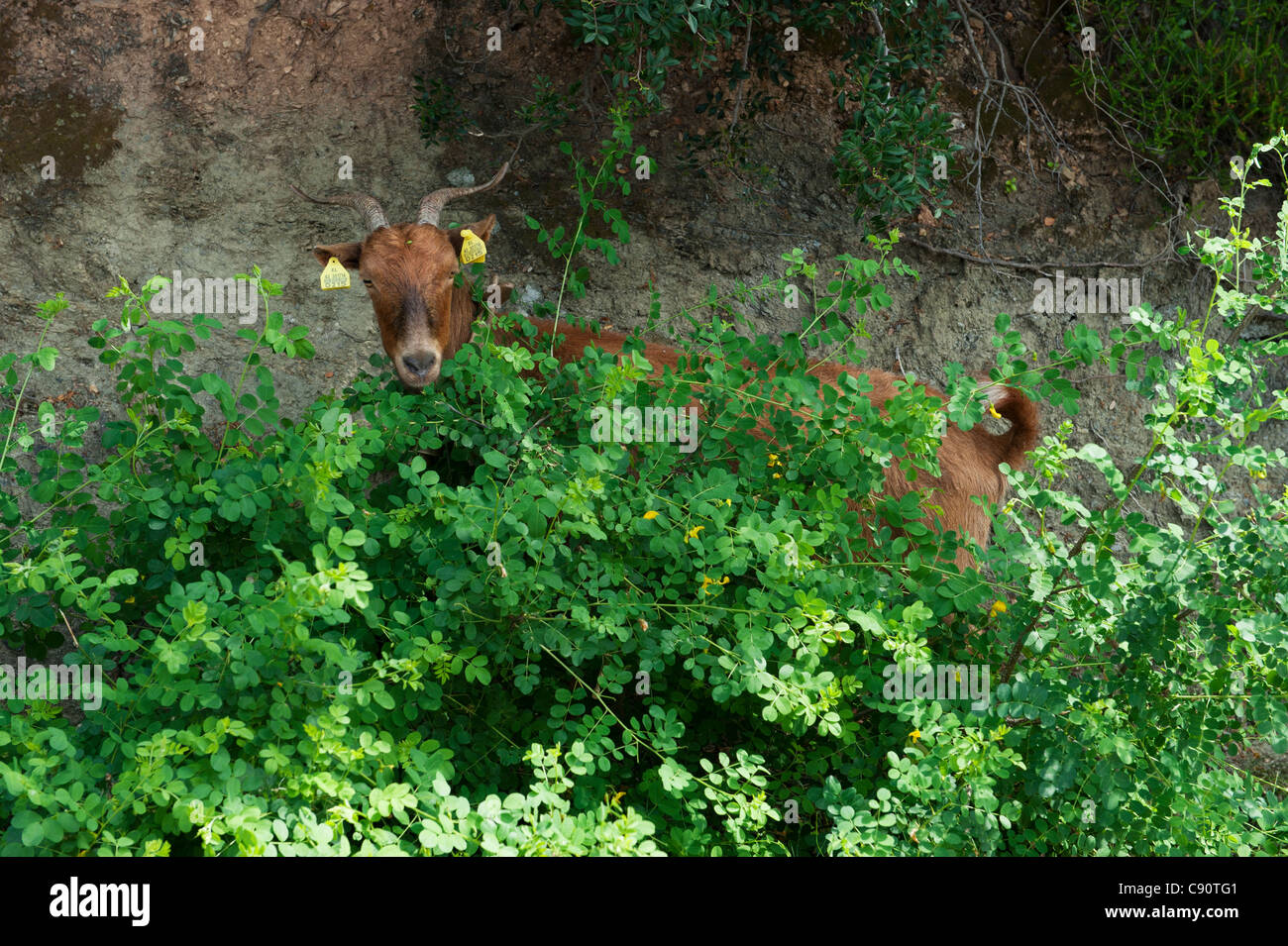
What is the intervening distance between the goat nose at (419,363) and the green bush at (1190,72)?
477 cm

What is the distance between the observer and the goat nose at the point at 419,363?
4.16 meters

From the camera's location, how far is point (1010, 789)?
10.5 feet

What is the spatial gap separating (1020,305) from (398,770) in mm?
5221

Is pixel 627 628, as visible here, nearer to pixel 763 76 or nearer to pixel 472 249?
pixel 472 249

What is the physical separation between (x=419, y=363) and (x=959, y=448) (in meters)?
2.41

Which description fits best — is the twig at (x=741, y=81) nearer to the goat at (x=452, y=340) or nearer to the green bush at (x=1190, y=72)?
the goat at (x=452, y=340)

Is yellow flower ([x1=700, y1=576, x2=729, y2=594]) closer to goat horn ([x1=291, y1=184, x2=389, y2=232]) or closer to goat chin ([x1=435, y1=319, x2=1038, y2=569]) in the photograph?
goat chin ([x1=435, y1=319, x2=1038, y2=569])

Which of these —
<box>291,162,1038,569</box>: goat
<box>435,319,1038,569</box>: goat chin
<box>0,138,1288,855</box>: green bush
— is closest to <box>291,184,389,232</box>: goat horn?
<box>291,162,1038,569</box>: goat

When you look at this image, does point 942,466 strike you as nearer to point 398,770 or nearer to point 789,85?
point 398,770

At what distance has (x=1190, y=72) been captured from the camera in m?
6.46

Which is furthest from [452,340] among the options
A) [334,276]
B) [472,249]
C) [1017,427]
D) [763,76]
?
[763,76]

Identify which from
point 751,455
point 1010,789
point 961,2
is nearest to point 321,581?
point 751,455

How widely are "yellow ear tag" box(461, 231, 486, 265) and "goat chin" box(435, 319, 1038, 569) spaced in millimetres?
377

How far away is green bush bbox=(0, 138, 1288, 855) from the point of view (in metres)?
2.53
